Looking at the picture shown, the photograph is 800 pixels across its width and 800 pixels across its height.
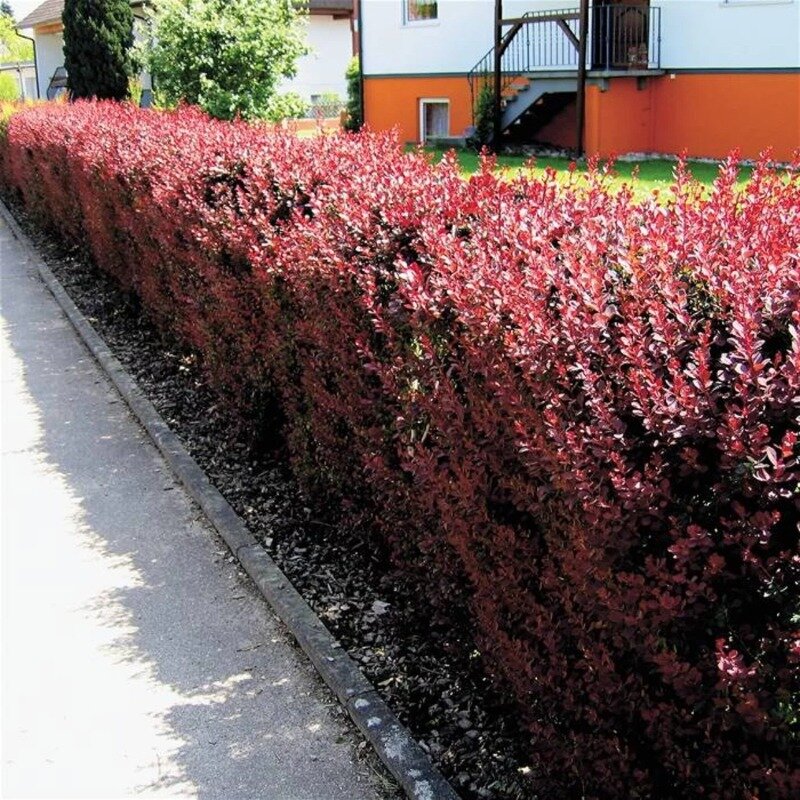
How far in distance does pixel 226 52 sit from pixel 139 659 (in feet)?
47.6

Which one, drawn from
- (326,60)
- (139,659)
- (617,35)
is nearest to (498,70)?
(617,35)

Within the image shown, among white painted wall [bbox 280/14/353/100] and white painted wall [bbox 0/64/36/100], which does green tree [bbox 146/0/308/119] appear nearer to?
white painted wall [bbox 280/14/353/100]

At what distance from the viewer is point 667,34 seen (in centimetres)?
1831

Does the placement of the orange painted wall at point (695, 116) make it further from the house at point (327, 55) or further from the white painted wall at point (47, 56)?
the white painted wall at point (47, 56)

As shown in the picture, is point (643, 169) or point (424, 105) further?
point (424, 105)

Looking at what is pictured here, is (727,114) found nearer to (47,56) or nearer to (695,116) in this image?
(695,116)

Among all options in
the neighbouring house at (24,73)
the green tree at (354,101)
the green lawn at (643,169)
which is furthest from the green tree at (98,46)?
the neighbouring house at (24,73)

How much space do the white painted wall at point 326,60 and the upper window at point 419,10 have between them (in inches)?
507

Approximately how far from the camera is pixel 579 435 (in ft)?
9.12

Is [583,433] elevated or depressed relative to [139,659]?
elevated

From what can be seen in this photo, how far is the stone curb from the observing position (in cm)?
353

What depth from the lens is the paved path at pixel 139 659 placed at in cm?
371

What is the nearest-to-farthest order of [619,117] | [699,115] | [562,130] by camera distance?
[699,115] < [619,117] < [562,130]

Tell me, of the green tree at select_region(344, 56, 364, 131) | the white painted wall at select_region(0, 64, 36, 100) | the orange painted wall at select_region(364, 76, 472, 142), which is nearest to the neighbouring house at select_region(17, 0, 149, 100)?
the white painted wall at select_region(0, 64, 36, 100)
